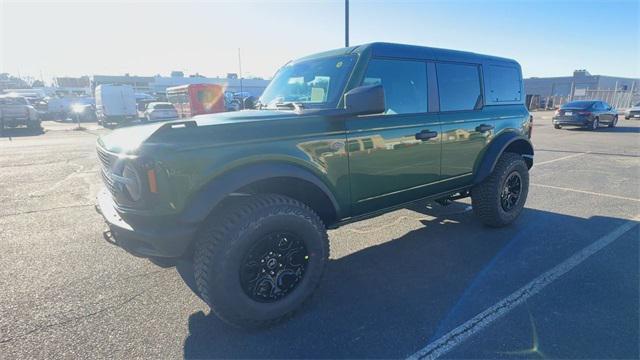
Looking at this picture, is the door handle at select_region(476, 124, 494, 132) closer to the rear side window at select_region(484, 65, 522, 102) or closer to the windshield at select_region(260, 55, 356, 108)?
the rear side window at select_region(484, 65, 522, 102)

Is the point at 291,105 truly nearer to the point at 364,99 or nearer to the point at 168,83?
the point at 364,99

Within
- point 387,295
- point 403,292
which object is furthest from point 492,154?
point 387,295

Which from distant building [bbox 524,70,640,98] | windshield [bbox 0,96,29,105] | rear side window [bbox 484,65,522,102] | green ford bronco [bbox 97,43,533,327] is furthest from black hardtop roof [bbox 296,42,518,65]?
distant building [bbox 524,70,640,98]

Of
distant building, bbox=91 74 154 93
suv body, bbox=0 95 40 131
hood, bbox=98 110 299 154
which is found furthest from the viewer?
distant building, bbox=91 74 154 93

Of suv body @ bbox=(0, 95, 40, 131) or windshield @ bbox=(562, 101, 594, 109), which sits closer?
windshield @ bbox=(562, 101, 594, 109)

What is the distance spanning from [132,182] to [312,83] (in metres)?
1.85

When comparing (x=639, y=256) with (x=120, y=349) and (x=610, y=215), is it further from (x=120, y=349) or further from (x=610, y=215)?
(x=120, y=349)

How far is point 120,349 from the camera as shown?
8.04 feet

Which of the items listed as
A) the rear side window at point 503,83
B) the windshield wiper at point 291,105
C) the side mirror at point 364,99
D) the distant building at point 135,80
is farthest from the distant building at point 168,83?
the side mirror at point 364,99

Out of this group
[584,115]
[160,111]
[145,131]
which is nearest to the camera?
[145,131]

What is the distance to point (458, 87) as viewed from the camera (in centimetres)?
400

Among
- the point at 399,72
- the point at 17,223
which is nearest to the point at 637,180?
the point at 399,72

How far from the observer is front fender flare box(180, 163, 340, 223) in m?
2.36

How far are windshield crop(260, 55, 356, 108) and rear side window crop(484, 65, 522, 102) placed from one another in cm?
216
